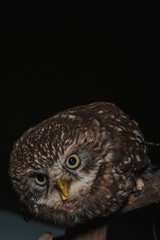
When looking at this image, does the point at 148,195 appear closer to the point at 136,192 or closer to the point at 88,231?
the point at 136,192

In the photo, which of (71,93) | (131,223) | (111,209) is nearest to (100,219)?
(111,209)

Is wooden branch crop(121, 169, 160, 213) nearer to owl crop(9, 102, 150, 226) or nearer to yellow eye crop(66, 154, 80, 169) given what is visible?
owl crop(9, 102, 150, 226)

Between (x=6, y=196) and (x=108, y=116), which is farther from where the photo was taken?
(x=6, y=196)

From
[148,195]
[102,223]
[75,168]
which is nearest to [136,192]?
[148,195]

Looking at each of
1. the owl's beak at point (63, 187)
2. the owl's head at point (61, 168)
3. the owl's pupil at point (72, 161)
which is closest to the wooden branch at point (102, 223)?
the owl's head at point (61, 168)

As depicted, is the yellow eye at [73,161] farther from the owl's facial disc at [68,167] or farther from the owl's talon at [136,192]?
the owl's talon at [136,192]

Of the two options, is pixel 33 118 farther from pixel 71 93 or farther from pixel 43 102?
pixel 71 93
